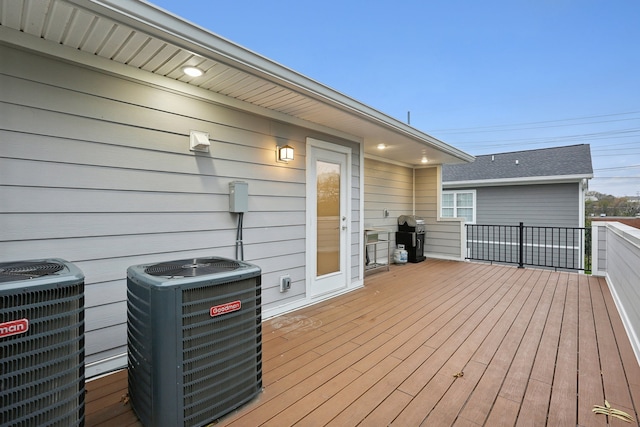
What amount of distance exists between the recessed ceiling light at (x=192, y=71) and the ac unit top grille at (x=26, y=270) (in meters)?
1.61

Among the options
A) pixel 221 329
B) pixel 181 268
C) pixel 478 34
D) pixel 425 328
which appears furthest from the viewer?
pixel 478 34

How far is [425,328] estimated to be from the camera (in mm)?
3113

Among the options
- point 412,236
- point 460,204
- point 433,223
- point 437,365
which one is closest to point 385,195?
point 412,236

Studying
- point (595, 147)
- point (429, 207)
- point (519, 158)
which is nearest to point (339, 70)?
point (519, 158)

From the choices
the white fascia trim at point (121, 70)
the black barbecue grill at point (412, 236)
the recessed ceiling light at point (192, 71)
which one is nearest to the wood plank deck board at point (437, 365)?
the white fascia trim at point (121, 70)

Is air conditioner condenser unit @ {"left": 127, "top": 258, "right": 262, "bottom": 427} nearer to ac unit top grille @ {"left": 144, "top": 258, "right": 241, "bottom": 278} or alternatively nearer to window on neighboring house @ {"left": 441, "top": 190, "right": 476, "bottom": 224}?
ac unit top grille @ {"left": 144, "top": 258, "right": 241, "bottom": 278}

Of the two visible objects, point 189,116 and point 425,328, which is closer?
point 189,116

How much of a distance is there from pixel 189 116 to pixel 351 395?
2.58 meters

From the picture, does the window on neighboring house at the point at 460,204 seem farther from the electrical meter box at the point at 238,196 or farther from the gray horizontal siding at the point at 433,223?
the electrical meter box at the point at 238,196

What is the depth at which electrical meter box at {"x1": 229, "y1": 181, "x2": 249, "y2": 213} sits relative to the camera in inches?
117

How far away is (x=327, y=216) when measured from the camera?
13.7 ft

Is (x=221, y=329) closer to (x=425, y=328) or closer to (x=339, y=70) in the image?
(x=425, y=328)

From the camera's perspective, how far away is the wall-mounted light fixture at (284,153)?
3.42 m

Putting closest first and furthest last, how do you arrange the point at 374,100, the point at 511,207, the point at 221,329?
the point at 221,329
the point at 511,207
the point at 374,100
